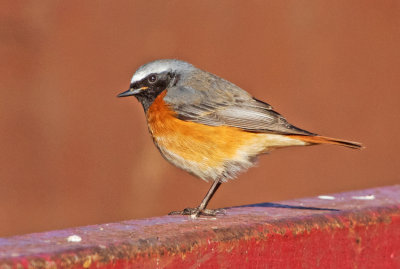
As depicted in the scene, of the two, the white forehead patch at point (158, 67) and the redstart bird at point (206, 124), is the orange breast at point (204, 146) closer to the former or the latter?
the redstart bird at point (206, 124)

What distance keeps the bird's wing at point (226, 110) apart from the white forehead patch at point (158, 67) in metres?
0.14

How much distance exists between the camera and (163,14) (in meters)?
6.64

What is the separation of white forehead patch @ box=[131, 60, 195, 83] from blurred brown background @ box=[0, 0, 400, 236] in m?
1.84

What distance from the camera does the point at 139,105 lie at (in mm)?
6980

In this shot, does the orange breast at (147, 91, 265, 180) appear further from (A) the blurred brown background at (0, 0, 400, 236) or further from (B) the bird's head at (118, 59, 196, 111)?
(A) the blurred brown background at (0, 0, 400, 236)

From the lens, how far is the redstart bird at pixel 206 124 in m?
4.34

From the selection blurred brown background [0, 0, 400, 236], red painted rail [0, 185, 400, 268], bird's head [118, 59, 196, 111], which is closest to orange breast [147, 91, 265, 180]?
bird's head [118, 59, 196, 111]

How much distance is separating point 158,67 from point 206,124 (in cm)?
50

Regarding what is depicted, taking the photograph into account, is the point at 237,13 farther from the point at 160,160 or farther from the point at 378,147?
the point at 378,147

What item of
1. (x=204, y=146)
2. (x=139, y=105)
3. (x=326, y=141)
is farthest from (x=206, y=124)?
(x=139, y=105)

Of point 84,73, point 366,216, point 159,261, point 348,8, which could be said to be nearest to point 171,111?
point 366,216

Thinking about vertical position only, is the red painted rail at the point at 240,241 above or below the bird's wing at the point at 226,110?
below

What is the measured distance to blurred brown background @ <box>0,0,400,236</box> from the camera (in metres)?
6.33

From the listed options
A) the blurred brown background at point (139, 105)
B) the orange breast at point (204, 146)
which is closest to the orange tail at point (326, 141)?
the orange breast at point (204, 146)
